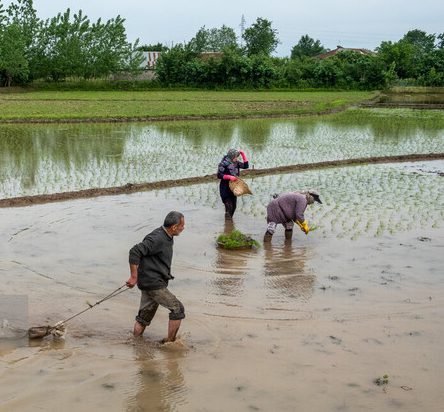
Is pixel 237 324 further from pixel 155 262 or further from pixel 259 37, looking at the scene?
pixel 259 37

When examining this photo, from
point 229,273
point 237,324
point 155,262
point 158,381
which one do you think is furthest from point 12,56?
point 158,381

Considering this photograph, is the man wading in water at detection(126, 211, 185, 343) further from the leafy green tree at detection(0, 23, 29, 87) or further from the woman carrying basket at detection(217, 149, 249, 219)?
the leafy green tree at detection(0, 23, 29, 87)

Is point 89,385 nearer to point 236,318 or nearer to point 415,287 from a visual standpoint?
point 236,318

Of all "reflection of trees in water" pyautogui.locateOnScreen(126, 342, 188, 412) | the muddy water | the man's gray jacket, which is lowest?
"reflection of trees in water" pyautogui.locateOnScreen(126, 342, 188, 412)

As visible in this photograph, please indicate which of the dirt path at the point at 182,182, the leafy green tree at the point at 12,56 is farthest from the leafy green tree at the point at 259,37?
the dirt path at the point at 182,182

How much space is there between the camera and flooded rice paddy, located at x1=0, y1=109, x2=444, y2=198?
44.7 feet

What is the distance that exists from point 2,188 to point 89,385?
845cm

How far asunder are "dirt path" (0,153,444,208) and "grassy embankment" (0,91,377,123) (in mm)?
11432

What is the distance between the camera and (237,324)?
576 cm

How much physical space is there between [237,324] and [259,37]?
58600 millimetres

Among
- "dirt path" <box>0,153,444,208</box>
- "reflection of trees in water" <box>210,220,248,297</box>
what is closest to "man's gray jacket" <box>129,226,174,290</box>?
"reflection of trees in water" <box>210,220,248,297</box>

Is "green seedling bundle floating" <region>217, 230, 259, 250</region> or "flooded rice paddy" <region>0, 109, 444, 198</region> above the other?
"flooded rice paddy" <region>0, 109, 444, 198</region>

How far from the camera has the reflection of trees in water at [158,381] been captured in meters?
4.34

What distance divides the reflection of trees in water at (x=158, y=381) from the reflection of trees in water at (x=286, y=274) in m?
1.74
